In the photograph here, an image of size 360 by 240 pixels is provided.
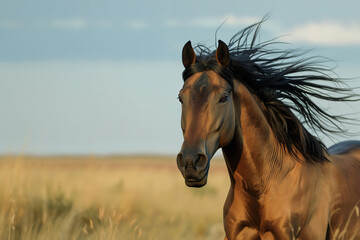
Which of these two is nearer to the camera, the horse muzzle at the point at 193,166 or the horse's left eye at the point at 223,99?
the horse muzzle at the point at 193,166

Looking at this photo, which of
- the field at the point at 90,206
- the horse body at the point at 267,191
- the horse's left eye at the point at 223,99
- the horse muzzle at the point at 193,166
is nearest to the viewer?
the horse muzzle at the point at 193,166

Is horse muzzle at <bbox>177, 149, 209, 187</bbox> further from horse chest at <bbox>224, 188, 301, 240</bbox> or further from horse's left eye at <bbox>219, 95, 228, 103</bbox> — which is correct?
horse chest at <bbox>224, 188, 301, 240</bbox>

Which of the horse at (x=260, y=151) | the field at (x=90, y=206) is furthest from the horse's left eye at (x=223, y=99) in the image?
the field at (x=90, y=206)

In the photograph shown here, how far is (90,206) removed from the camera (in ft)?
31.9

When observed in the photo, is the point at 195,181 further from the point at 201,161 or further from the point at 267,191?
the point at 267,191

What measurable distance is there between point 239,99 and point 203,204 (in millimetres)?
9185

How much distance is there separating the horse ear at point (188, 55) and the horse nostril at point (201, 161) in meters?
0.93

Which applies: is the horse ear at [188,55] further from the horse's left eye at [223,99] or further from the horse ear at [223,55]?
the horse's left eye at [223,99]

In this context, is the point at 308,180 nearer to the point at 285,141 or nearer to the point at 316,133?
the point at 285,141

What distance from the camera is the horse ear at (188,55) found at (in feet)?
14.0

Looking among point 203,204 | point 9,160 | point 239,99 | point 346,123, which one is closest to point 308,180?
point 239,99

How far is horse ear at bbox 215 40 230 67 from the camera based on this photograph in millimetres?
4145

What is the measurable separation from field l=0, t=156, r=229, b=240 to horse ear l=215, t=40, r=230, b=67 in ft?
9.99

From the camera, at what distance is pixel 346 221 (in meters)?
4.78
